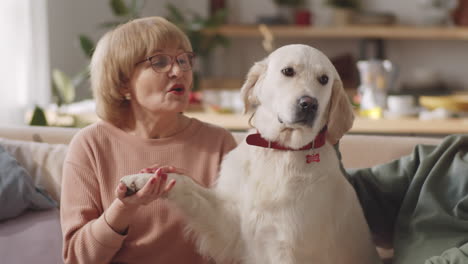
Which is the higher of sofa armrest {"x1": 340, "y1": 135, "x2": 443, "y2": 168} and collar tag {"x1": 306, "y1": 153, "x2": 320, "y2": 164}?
collar tag {"x1": 306, "y1": 153, "x2": 320, "y2": 164}

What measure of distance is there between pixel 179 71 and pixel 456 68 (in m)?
4.65

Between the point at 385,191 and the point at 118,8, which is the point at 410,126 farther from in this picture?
the point at 118,8

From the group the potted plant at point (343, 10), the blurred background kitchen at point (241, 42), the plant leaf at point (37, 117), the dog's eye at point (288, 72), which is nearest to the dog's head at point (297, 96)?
the dog's eye at point (288, 72)

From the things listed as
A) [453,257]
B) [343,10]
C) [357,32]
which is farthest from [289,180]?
[343,10]

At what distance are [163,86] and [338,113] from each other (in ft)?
1.52

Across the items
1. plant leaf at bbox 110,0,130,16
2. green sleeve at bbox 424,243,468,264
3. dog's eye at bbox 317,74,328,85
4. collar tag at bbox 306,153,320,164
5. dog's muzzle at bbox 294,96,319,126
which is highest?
dog's eye at bbox 317,74,328,85

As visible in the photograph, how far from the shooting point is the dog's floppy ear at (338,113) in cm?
132

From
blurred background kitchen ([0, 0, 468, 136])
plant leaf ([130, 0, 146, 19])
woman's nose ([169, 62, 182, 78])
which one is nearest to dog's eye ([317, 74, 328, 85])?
woman's nose ([169, 62, 182, 78])

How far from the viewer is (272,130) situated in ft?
4.45

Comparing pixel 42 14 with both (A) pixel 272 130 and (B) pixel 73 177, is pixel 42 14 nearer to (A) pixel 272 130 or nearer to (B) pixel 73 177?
(B) pixel 73 177

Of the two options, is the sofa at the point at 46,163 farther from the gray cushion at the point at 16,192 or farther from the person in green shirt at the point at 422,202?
the person in green shirt at the point at 422,202

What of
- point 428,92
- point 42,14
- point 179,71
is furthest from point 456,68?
point 179,71

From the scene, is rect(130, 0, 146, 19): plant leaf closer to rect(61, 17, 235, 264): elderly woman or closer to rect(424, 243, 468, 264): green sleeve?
rect(61, 17, 235, 264): elderly woman

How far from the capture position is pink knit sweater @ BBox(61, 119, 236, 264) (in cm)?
149
